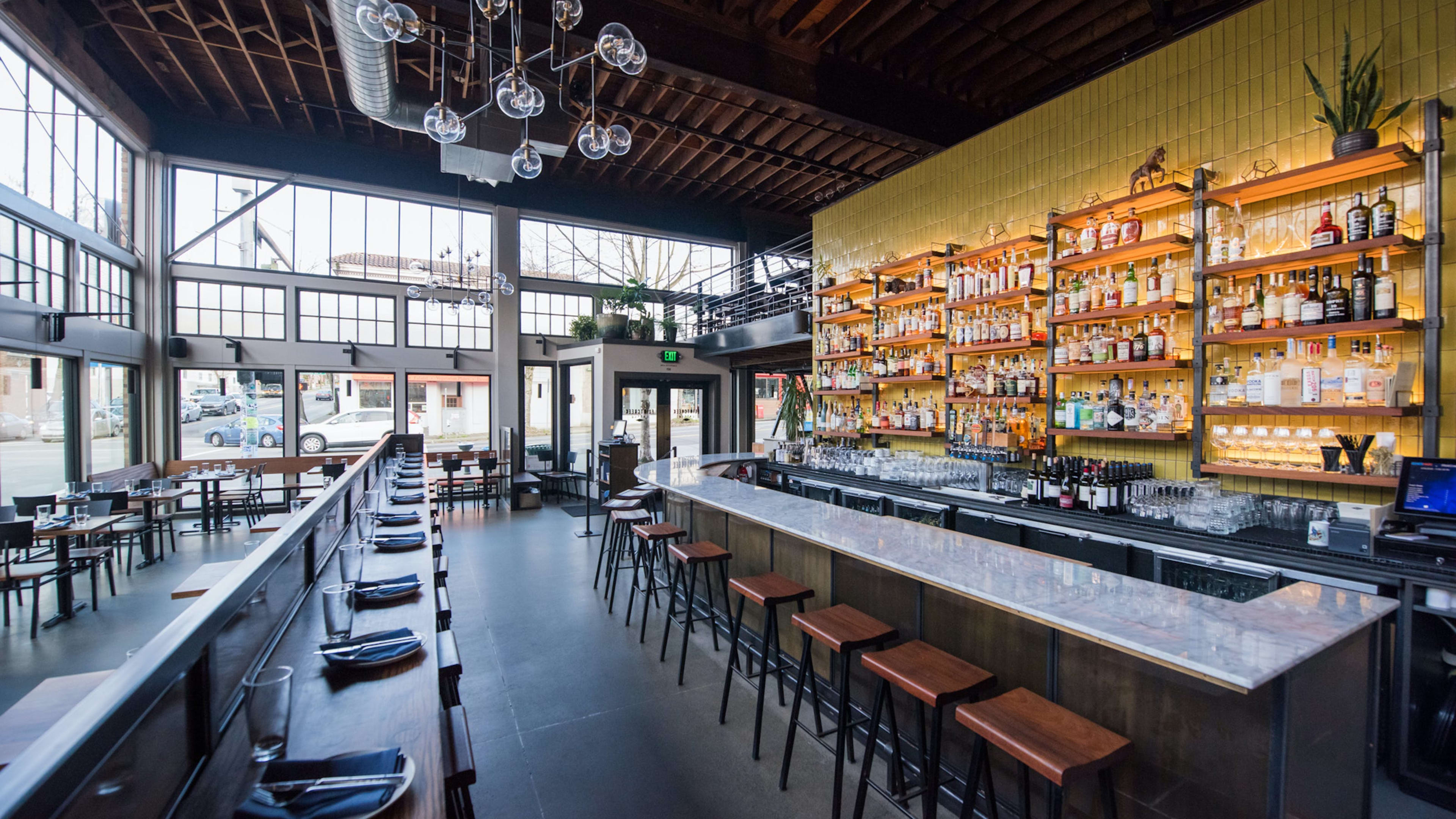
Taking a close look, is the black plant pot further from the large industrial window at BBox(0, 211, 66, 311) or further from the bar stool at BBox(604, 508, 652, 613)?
the large industrial window at BBox(0, 211, 66, 311)

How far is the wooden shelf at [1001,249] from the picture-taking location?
15.1ft

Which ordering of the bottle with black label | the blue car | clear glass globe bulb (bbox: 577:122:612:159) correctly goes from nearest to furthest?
1. the bottle with black label
2. clear glass globe bulb (bbox: 577:122:612:159)
3. the blue car

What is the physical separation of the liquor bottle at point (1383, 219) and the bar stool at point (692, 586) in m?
3.53

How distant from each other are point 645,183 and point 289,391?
6.21 metres

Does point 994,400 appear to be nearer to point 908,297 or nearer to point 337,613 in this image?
point 908,297

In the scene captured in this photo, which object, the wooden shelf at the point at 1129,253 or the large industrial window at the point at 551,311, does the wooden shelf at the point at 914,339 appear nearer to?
the wooden shelf at the point at 1129,253

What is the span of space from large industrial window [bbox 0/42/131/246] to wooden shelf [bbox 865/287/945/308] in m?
8.00

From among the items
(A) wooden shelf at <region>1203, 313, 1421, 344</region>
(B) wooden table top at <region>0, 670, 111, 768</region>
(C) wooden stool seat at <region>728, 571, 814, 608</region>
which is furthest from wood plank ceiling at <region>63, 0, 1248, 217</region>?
(B) wooden table top at <region>0, 670, 111, 768</region>

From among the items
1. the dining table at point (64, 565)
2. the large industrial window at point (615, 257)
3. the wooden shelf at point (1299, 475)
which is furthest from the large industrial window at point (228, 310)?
the wooden shelf at point (1299, 475)

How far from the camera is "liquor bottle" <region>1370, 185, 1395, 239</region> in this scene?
9.32 ft

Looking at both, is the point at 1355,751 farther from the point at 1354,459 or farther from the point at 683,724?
the point at 683,724

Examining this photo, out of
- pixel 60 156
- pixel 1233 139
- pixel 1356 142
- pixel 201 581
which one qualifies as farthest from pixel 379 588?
pixel 60 156

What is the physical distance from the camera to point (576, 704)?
10.8 ft

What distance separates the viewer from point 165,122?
7.89 m
